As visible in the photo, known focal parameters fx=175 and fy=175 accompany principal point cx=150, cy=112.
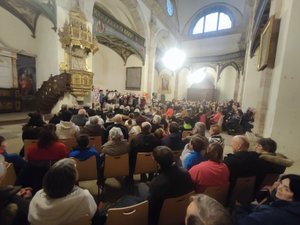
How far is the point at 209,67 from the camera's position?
60.6ft

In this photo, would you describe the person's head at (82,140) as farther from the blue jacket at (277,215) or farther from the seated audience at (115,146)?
the blue jacket at (277,215)

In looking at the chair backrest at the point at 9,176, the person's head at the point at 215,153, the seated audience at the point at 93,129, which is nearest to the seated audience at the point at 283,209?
the person's head at the point at 215,153

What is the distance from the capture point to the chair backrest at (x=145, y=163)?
8.94 ft

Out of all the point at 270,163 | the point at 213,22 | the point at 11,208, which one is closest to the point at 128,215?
the point at 11,208

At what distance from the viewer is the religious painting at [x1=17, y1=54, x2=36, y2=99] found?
30.6ft

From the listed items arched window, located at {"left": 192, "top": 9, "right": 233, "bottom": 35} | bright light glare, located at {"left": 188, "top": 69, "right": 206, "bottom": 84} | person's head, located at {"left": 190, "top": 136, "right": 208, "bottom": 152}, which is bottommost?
person's head, located at {"left": 190, "top": 136, "right": 208, "bottom": 152}

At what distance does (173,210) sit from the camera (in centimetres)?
159

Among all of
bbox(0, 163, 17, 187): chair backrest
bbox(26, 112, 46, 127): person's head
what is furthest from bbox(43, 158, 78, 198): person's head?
bbox(26, 112, 46, 127): person's head

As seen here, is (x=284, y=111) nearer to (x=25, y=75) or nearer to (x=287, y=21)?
(x=287, y=21)

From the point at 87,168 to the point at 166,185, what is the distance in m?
1.27

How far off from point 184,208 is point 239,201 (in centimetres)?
94

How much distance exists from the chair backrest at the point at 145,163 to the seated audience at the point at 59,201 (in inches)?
54.9

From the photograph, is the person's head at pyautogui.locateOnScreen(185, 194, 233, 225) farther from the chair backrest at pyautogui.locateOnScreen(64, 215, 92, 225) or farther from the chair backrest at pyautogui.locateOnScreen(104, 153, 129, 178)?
the chair backrest at pyautogui.locateOnScreen(104, 153, 129, 178)

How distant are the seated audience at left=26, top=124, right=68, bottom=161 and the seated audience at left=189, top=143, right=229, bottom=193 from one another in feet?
5.79
